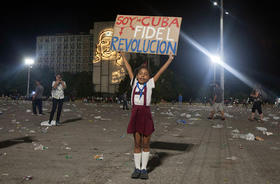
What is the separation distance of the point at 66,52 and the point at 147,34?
13495 cm

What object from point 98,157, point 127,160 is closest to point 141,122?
point 127,160

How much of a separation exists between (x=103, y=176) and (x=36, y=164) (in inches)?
53.1

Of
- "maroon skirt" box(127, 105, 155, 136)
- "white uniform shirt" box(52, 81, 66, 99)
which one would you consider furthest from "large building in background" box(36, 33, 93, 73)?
"maroon skirt" box(127, 105, 155, 136)

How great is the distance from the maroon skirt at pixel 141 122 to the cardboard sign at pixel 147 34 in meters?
1.74

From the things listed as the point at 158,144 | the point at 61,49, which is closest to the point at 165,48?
the point at 158,144

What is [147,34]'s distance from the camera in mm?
6500

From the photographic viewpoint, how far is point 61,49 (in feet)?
446

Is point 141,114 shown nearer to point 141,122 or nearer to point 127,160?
point 141,122

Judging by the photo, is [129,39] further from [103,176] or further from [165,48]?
[103,176]

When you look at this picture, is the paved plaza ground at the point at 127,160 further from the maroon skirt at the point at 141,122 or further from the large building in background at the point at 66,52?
the large building in background at the point at 66,52

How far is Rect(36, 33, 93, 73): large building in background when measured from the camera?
12988 centimetres

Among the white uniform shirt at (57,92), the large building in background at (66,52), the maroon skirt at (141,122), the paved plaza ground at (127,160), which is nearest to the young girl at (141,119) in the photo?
the maroon skirt at (141,122)

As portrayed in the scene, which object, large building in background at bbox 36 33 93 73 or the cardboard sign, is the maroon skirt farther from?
large building in background at bbox 36 33 93 73

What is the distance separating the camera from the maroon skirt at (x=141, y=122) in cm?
441
